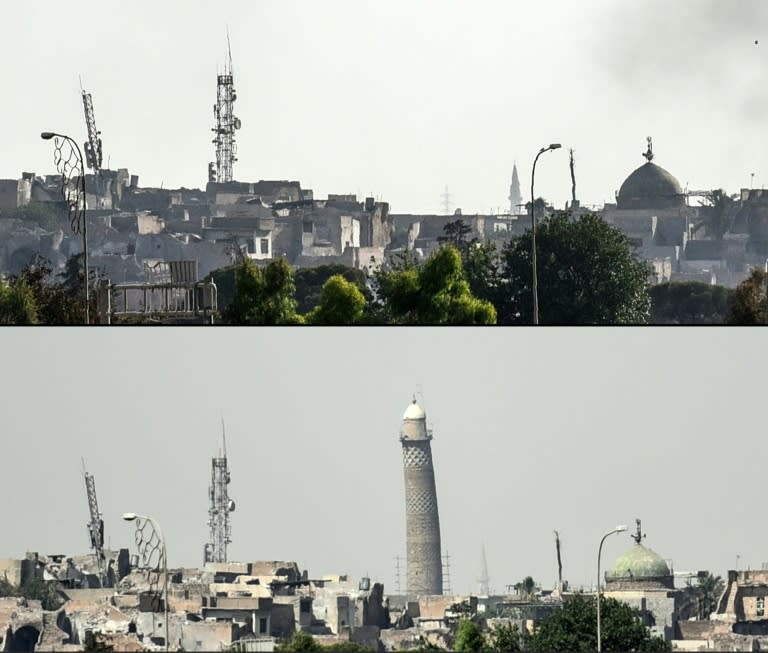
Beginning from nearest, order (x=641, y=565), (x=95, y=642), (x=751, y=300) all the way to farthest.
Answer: (x=95, y=642) < (x=641, y=565) < (x=751, y=300)

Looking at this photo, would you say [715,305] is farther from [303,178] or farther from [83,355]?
[83,355]

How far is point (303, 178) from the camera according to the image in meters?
120

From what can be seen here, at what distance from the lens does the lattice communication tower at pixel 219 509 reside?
61594 millimetres

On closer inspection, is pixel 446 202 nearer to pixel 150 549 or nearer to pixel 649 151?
pixel 649 151

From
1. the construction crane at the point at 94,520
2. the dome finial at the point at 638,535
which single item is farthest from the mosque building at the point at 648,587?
the construction crane at the point at 94,520

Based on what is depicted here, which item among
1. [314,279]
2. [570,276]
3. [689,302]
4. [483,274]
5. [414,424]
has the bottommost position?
[414,424]

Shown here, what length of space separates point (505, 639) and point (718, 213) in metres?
69.9

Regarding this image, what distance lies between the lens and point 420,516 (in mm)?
81938

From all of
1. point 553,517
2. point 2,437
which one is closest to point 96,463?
point 2,437

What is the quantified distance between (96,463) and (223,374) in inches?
196

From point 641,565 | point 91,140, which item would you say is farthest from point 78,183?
point 641,565

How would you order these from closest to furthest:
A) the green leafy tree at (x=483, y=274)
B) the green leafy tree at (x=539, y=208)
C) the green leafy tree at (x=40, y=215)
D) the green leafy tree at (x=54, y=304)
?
the green leafy tree at (x=54, y=304) → the green leafy tree at (x=483, y=274) → the green leafy tree at (x=539, y=208) → the green leafy tree at (x=40, y=215)

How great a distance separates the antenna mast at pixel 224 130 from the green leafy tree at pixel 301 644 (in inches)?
1950

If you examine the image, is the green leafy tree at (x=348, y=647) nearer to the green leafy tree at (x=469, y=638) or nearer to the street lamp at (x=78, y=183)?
the green leafy tree at (x=469, y=638)
